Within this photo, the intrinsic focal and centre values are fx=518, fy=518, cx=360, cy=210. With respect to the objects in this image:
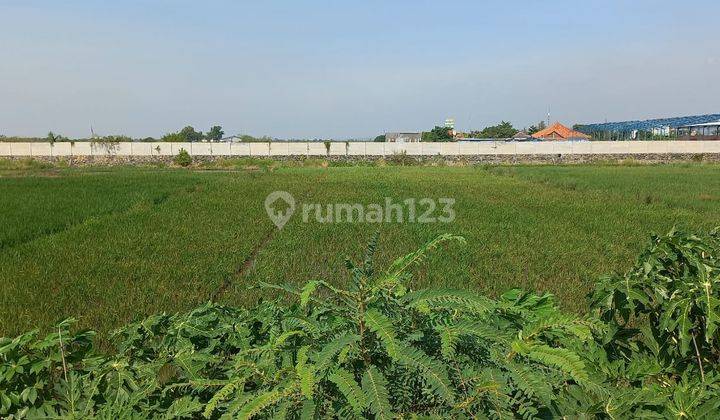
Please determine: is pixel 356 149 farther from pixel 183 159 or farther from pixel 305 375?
pixel 305 375

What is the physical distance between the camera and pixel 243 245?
833 cm

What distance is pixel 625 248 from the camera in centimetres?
795

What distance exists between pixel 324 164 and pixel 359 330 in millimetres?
38623

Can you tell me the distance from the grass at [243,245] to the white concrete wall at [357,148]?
2495cm

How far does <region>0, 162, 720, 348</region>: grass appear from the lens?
208 inches

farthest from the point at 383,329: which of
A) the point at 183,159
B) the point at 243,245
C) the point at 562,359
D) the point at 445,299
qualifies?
the point at 183,159

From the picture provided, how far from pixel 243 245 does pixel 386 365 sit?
7.30 meters

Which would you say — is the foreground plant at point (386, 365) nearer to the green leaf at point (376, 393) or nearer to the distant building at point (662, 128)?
the green leaf at point (376, 393)

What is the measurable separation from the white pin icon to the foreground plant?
8.96 metres

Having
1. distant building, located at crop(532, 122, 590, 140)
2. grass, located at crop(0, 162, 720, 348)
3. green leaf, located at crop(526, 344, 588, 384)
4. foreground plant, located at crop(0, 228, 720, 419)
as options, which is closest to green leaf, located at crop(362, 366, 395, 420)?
foreground plant, located at crop(0, 228, 720, 419)

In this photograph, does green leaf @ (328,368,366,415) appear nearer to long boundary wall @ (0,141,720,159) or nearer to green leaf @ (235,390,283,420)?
green leaf @ (235,390,283,420)

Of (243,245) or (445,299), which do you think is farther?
(243,245)

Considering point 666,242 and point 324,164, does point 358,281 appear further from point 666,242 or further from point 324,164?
point 324,164

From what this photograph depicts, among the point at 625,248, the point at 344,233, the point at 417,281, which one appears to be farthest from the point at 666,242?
the point at 344,233
